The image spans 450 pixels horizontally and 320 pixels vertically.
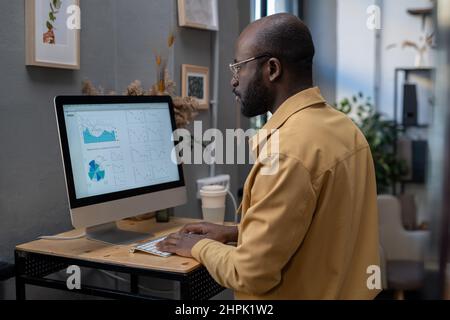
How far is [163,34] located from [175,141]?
61cm

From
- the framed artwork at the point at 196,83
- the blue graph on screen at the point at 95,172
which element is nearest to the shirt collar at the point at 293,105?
the blue graph on screen at the point at 95,172

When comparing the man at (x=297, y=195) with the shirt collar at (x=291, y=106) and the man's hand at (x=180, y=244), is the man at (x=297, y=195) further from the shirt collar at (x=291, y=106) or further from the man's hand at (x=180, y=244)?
the man's hand at (x=180, y=244)

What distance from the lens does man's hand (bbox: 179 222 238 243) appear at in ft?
5.06

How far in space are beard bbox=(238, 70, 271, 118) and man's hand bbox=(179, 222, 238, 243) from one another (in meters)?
0.42

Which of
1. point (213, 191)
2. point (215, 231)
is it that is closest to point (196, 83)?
point (213, 191)

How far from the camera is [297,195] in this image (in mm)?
1051

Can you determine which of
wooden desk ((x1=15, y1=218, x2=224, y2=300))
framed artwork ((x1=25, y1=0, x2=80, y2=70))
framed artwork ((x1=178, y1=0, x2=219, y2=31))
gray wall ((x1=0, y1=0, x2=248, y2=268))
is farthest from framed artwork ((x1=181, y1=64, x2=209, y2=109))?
wooden desk ((x1=15, y1=218, x2=224, y2=300))

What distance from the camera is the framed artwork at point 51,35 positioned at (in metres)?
1.66

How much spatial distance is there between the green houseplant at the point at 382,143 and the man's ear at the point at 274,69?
10.8 feet

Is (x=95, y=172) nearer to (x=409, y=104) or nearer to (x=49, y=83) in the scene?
(x=49, y=83)

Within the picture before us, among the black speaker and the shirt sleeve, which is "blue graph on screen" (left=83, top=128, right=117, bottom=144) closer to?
the shirt sleeve

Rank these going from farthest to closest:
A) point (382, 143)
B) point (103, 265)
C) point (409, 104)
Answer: point (382, 143), point (409, 104), point (103, 265)

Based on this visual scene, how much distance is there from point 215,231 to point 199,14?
117 cm
